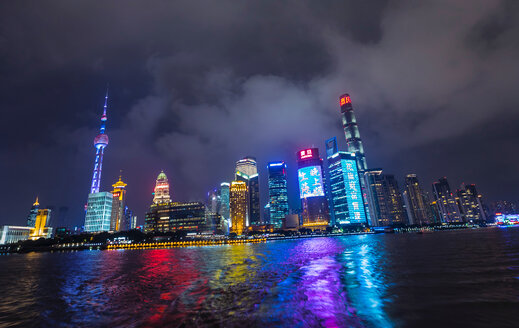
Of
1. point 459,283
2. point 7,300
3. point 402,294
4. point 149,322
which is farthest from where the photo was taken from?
point 7,300

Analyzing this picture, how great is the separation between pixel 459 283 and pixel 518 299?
495 cm

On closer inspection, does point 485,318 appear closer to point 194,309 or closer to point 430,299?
point 430,299

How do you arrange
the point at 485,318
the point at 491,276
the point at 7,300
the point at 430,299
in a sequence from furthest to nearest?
the point at 7,300, the point at 491,276, the point at 430,299, the point at 485,318

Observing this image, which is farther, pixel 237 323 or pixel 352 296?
pixel 352 296

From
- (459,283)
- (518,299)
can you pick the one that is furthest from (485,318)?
(459,283)

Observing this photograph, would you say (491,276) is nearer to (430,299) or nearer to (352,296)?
(430,299)

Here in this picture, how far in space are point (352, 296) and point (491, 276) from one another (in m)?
13.5

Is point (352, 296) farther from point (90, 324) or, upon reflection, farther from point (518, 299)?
point (90, 324)

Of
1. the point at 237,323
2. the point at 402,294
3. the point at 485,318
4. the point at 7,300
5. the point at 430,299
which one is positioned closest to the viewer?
the point at 485,318

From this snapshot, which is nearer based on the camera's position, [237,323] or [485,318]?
[485,318]

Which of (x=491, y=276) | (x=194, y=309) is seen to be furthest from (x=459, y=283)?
(x=194, y=309)

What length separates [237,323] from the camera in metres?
12.8

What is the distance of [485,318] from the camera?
38.4 ft

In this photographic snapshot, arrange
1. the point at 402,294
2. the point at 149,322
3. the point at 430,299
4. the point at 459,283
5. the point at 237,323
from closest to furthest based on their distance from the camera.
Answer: the point at 237,323 → the point at 149,322 → the point at 430,299 → the point at 402,294 → the point at 459,283
